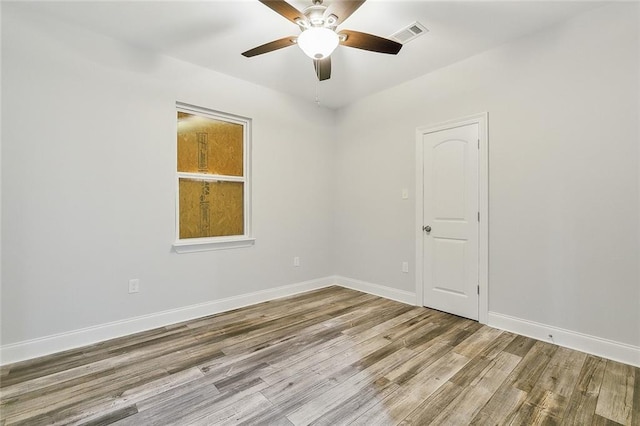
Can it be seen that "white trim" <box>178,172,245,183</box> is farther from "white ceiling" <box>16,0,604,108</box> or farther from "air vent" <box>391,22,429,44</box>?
"air vent" <box>391,22,429,44</box>

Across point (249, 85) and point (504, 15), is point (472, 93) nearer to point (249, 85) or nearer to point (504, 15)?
point (504, 15)

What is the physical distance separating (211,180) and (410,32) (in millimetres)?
2436

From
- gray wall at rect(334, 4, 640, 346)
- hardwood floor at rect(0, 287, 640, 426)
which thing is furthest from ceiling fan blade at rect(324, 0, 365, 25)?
hardwood floor at rect(0, 287, 640, 426)

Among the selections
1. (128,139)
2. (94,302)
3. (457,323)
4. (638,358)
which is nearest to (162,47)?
(128,139)

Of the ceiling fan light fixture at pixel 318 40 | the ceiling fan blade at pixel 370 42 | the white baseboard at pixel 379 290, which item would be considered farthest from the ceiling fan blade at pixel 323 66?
the white baseboard at pixel 379 290

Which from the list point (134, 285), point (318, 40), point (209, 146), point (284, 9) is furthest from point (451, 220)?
point (134, 285)

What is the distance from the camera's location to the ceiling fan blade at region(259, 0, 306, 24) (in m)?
1.70

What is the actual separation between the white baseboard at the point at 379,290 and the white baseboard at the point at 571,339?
90 centimetres

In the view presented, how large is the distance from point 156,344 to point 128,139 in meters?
1.83

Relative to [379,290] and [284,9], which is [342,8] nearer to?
[284,9]

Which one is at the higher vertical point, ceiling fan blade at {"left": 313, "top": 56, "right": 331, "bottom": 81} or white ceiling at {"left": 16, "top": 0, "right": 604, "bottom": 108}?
white ceiling at {"left": 16, "top": 0, "right": 604, "bottom": 108}

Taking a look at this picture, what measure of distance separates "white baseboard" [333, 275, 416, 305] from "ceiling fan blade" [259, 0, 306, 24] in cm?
300

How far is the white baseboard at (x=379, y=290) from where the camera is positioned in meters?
3.50

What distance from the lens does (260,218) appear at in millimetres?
3598
